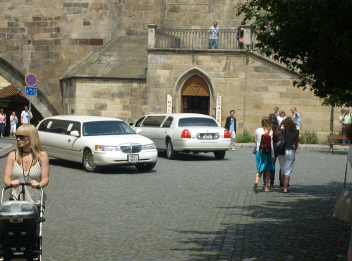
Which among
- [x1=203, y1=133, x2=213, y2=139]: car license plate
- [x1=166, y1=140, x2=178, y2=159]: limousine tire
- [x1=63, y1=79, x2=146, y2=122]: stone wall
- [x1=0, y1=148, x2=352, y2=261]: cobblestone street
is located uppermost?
[x1=63, y1=79, x2=146, y2=122]: stone wall

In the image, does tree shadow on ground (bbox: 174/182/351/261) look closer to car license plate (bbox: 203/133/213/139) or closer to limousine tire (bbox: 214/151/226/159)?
car license plate (bbox: 203/133/213/139)

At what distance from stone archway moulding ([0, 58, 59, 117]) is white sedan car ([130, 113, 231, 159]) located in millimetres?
14011

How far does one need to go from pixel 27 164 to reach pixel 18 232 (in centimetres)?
98

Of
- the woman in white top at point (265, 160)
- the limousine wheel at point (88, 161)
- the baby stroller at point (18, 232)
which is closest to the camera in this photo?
the baby stroller at point (18, 232)

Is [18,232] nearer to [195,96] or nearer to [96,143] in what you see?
[96,143]

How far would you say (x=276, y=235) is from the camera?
7039 millimetres

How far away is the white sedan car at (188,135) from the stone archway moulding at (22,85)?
14.0m

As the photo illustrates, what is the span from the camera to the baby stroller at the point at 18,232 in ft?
15.5

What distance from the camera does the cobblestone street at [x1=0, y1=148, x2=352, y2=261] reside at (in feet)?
20.5

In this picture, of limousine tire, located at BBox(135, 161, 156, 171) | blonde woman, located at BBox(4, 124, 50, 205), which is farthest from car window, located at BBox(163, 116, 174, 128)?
blonde woman, located at BBox(4, 124, 50, 205)

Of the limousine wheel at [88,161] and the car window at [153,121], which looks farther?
the car window at [153,121]

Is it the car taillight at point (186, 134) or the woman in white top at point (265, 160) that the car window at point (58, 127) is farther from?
the woman in white top at point (265, 160)

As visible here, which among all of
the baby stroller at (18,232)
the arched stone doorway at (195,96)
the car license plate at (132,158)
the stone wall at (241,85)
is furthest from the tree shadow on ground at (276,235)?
the arched stone doorway at (195,96)

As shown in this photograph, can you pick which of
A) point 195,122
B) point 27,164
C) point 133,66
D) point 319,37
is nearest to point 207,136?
point 195,122
